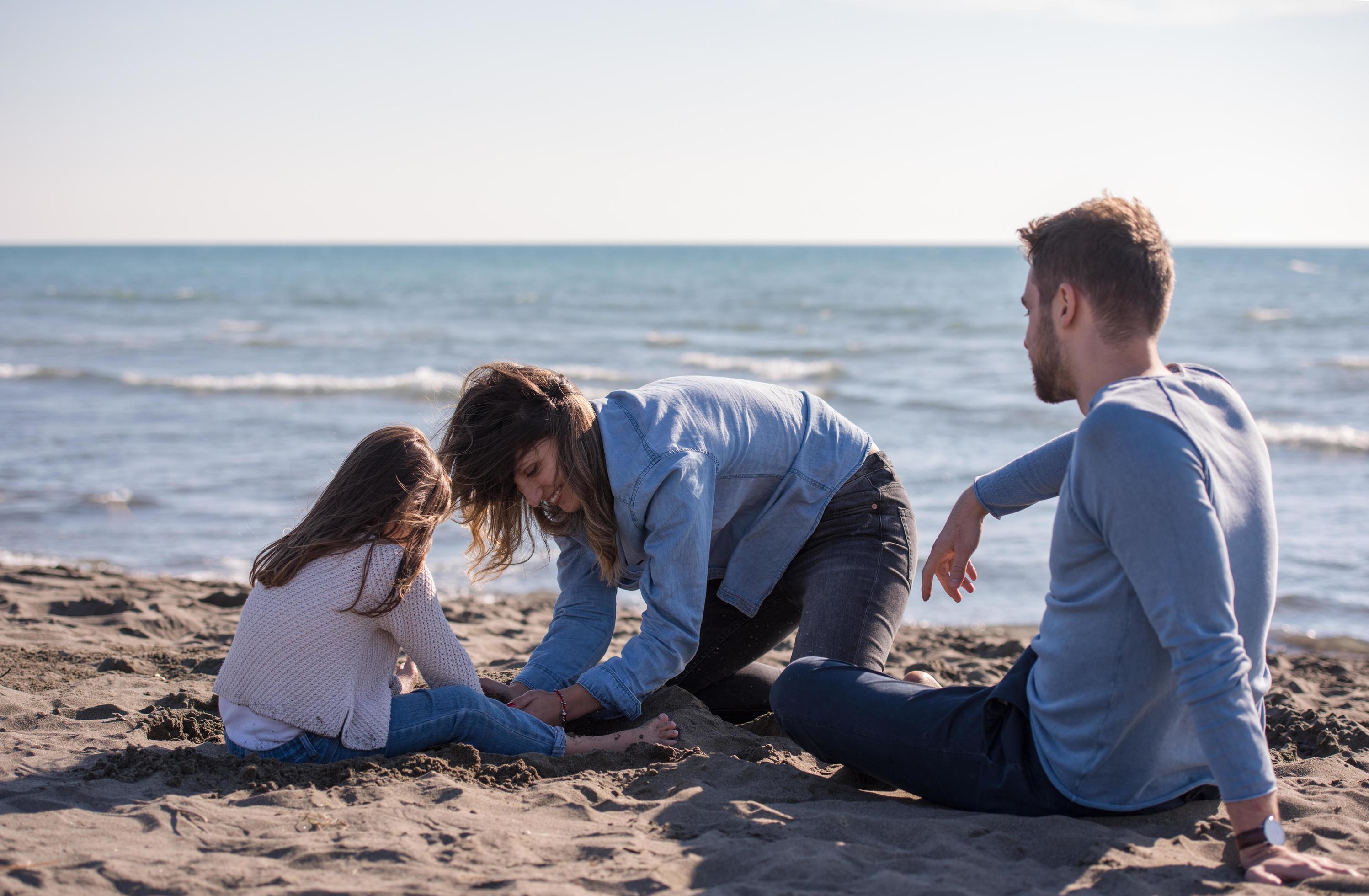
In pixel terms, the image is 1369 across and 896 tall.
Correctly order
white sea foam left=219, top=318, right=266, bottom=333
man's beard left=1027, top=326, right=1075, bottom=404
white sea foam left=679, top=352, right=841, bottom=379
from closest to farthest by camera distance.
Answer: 1. man's beard left=1027, top=326, right=1075, bottom=404
2. white sea foam left=679, top=352, right=841, bottom=379
3. white sea foam left=219, top=318, right=266, bottom=333

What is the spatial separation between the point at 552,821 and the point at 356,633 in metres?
0.79

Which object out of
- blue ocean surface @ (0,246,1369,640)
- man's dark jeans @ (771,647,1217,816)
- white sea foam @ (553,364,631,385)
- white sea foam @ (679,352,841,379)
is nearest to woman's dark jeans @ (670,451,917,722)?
man's dark jeans @ (771,647,1217,816)

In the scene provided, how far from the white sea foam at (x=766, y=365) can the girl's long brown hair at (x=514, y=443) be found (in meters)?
13.7

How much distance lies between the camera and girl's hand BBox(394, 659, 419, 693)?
11.0ft

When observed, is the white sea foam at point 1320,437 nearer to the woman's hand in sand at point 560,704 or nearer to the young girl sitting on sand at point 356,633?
the woman's hand in sand at point 560,704

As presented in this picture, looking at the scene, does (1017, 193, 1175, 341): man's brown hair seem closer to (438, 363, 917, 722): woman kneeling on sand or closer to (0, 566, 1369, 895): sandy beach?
(438, 363, 917, 722): woman kneeling on sand

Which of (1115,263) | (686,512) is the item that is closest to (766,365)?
(686,512)

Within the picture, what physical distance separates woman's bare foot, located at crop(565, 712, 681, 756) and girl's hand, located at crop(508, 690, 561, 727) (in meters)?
0.07

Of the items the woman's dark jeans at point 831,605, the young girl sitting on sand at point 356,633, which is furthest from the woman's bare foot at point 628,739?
the woman's dark jeans at point 831,605

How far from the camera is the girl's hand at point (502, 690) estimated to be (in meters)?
3.41

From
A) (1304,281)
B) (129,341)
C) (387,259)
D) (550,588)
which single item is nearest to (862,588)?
(550,588)

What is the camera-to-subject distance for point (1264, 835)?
2.15 m

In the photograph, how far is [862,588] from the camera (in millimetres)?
3305

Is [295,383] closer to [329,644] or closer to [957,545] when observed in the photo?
[329,644]
